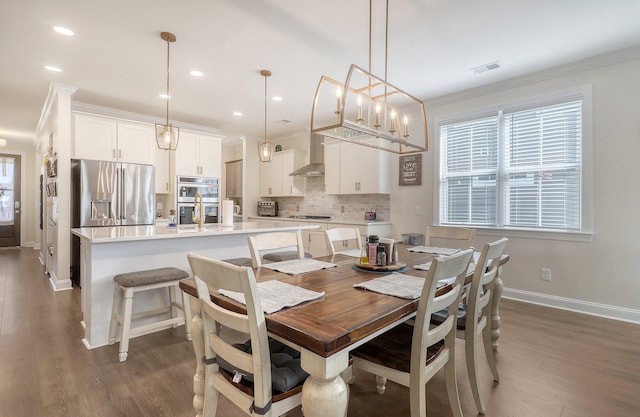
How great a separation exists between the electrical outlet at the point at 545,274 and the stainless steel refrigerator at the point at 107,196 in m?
5.27

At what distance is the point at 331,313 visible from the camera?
124cm

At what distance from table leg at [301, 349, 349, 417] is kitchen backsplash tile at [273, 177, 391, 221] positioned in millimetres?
4221

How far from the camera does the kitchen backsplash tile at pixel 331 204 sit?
5.35 metres

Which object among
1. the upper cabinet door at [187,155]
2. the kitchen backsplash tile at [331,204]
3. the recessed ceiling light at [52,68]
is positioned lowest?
the kitchen backsplash tile at [331,204]

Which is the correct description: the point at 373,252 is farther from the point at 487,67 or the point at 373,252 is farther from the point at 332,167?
the point at 332,167

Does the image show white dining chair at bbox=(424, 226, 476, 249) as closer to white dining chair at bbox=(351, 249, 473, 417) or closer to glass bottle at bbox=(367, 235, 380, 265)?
glass bottle at bbox=(367, 235, 380, 265)

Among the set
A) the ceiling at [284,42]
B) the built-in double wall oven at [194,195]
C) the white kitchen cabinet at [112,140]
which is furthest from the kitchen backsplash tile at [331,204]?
the white kitchen cabinet at [112,140]

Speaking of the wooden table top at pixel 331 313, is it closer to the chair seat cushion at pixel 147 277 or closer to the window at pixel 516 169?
the chair seat cushion at pixel 147 277

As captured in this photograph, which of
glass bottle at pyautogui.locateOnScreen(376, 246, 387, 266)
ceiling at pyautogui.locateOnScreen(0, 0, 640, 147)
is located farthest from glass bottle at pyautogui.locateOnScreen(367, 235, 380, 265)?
ceiling at pyautogui.locateOnScreen(0, 0, 640, 147)

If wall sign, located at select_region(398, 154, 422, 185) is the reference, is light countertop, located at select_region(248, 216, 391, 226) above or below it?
below

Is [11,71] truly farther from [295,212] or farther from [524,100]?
[524,100]

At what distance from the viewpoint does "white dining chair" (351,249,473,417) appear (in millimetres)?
1297

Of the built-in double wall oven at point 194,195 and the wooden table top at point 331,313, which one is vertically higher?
the built-in double wall oven at point 194,195

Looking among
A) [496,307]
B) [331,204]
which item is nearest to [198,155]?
[331,204]
